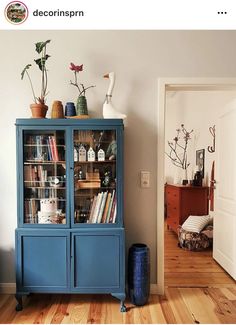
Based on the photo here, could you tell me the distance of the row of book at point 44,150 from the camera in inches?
94.3

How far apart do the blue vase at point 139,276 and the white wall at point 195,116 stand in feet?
7.70

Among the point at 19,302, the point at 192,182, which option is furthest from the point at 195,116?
the point at 19,302

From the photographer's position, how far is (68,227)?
2.30m

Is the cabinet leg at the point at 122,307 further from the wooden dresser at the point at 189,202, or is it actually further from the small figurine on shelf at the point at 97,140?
the wooden dresser at the point at 189,202

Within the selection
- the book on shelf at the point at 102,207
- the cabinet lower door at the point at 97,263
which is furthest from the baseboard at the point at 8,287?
the book on shelf at the point at 102,207

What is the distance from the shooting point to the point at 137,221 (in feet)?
8.61

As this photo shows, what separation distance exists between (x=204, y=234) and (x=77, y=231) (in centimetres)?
237

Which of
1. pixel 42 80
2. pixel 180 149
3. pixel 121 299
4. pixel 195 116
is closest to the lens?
pixel 121 299

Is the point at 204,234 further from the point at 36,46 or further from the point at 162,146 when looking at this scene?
the point at 36,46

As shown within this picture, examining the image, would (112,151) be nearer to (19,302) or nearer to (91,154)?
(91,154)

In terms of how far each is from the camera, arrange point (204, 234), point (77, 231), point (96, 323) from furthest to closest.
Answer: point (204, 234)
point (77, 231)
point (96, 323)

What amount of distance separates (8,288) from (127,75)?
2.42 metres

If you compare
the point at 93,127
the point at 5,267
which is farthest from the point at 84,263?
the point at 93,127

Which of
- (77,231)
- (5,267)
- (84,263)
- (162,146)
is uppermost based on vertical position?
(162,146)
